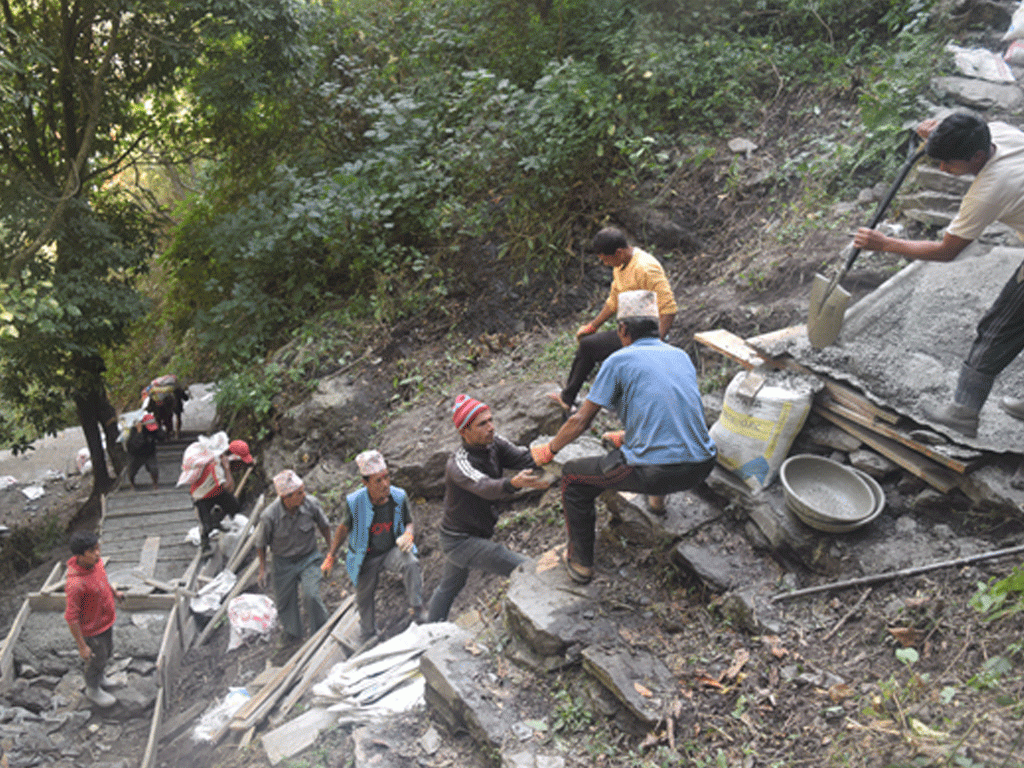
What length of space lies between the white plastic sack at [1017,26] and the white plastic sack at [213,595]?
10034 millimetres

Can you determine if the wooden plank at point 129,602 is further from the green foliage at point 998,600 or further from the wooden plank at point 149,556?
the green foliage at point 998,600

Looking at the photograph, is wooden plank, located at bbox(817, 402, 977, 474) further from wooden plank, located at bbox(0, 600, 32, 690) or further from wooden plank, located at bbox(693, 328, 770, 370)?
wooden plank, located at bbox(0, 600, 32, 690)

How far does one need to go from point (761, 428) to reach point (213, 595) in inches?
245

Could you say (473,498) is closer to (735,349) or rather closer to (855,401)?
(735,349)

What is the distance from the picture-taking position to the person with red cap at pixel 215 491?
25.1 ft

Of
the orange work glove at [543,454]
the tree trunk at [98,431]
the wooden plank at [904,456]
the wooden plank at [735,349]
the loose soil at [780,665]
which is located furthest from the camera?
the tree trunk at [98,431]

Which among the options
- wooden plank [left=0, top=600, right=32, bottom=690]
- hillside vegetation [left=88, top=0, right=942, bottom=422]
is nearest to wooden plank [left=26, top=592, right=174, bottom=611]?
wooden plank [left=0, top=600, right=32, bottom=690]

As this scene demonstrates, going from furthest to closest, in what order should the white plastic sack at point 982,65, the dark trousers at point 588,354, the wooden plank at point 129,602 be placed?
the wooden plank at point 129,602 < the white plastic sack at point 982,65 < the dark trousers at point 588,354

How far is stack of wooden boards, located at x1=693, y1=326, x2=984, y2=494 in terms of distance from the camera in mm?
3617

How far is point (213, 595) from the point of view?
723 cm

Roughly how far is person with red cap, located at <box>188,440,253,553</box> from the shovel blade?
21.7ft

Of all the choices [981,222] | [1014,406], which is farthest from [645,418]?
[1014,406]

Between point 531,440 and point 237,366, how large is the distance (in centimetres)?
593

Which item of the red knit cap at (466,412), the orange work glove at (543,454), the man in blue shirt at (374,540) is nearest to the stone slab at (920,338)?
the orange work glove at (543,454)
